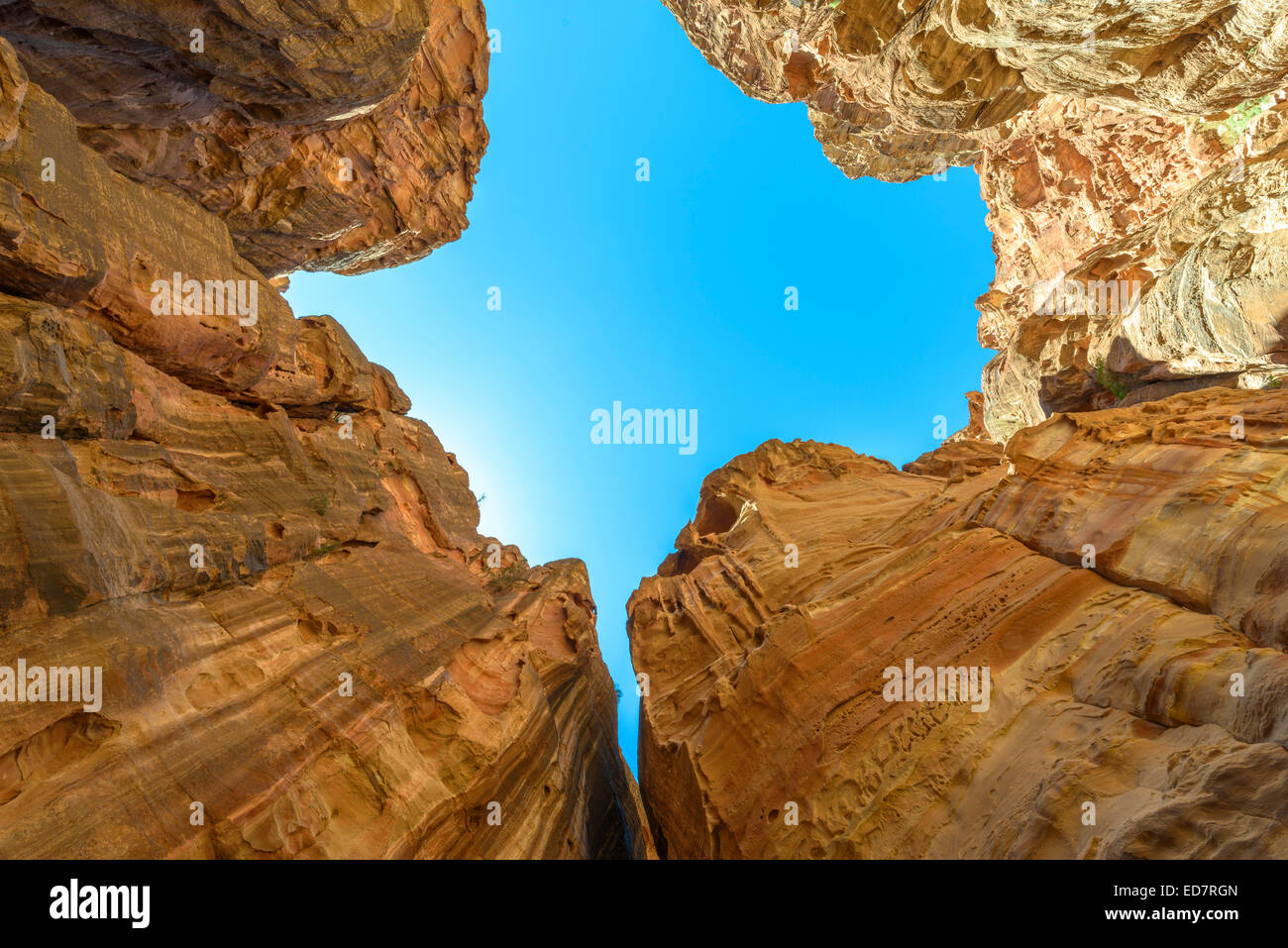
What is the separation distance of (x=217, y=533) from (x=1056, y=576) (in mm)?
16097

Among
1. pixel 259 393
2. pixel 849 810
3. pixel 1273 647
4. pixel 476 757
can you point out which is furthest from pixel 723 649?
pixel 259 393

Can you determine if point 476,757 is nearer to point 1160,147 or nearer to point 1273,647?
point 1273,647

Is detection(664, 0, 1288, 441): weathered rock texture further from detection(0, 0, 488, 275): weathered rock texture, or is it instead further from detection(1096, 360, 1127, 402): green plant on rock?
detection(0, 0, 488, 275): weathered rock texture

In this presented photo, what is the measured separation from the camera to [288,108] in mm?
13188

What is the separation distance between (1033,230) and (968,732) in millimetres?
29791

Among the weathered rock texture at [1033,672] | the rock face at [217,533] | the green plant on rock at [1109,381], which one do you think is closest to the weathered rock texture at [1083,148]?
the green plant on rock at [1109,381]

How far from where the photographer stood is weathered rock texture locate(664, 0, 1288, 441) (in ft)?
39.1

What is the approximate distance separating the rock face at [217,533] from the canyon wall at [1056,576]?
5.22 metres

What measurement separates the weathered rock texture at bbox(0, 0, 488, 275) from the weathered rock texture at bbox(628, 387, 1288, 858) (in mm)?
16055

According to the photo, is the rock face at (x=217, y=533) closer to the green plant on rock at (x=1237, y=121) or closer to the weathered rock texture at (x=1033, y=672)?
the weathered rock texture at (x=1033, y=672)

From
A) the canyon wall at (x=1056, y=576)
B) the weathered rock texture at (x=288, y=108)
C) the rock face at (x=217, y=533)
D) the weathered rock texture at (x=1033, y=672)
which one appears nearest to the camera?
the weathered rock texture at (x=1033, y=672)

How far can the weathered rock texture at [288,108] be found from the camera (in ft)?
34.6

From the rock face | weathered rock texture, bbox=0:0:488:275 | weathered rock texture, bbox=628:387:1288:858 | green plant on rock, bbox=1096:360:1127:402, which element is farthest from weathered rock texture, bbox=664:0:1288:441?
the rock face
